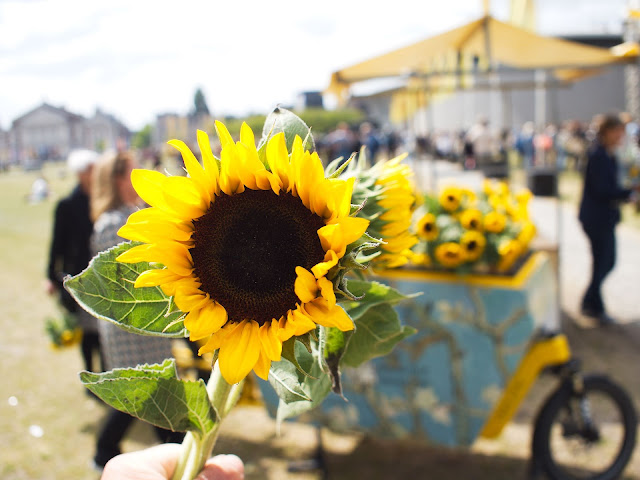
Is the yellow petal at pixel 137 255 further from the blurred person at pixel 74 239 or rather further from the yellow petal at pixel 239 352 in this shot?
the blurred person at pixel 74 239

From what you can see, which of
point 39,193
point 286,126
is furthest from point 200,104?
point 39,193

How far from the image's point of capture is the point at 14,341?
5797 mm

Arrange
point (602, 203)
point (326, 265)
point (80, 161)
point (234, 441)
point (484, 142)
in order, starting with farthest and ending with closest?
1. point (484, 142)
2. point (602, 203)
3. point (80, 161)
4. point (234, 441)
5. point (326, 265)

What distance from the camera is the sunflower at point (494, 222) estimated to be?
2.98m

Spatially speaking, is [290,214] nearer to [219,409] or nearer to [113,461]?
[219,409]

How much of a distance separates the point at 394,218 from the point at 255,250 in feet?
0.78

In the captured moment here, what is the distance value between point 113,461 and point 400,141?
28.1 meters

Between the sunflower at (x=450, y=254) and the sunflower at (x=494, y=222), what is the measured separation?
209mm

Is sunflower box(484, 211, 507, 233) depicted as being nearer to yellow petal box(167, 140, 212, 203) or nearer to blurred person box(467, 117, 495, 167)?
yellow petal box(167, 140, 212, 203)

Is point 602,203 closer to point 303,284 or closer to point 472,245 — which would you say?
point 472,245

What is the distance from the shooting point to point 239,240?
67cm

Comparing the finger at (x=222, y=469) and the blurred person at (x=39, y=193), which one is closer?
the finger at (x=222, y=469)

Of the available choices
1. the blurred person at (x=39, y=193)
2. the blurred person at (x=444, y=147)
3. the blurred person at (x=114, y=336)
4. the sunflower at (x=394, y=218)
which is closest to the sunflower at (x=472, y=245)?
the blurred person at (x=114, y=336)

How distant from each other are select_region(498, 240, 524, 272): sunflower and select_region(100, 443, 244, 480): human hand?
7.38ft
